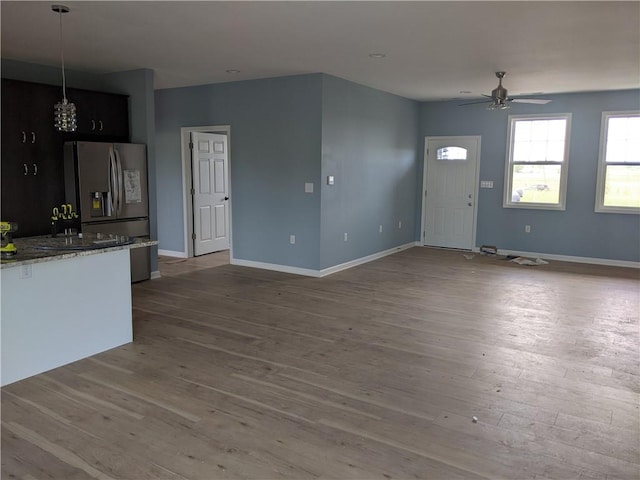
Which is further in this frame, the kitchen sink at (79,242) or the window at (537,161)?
the window at (537,161)

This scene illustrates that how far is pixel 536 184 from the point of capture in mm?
8094

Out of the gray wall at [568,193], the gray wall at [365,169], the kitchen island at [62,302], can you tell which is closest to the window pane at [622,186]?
the gray wall at [568,193]

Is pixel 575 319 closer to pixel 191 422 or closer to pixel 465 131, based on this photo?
pixel 191 422

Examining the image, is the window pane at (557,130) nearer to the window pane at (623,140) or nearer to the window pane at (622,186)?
the window pane at (623,140)

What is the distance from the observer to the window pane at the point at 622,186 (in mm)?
7355

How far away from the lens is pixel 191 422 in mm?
2834

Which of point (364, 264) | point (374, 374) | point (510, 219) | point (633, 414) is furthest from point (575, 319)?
point (510, 219)

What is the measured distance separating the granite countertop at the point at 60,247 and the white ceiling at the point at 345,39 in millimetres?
1774

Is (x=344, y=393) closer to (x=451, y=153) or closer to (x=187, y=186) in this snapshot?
(x=187, y=186)

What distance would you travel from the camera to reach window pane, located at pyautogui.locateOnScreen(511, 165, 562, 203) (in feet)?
26.1

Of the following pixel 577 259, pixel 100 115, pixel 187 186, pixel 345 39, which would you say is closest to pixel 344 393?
pixel 345 39

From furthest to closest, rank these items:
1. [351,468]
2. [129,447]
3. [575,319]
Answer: [575,319]
[129,447]
[351,468]

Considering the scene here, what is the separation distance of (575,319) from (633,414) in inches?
77.8

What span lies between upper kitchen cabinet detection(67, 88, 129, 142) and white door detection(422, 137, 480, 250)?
5.30 m
